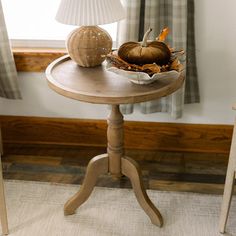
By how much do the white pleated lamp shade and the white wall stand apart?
2.12ft

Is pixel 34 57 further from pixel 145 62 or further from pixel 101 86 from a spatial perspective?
pixel 145 62

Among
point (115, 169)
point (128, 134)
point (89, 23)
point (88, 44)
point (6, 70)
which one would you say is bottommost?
point (128, 134)

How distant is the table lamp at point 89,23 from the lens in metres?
1.50

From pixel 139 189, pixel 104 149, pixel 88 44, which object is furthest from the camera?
pixel 104 149

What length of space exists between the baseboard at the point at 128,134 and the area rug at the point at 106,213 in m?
0.39

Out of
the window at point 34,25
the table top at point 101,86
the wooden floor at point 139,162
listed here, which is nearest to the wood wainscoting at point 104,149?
the wooden floor at point 139,162

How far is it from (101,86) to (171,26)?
65 cm

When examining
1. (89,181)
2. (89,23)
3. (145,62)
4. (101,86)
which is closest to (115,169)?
(89,181)

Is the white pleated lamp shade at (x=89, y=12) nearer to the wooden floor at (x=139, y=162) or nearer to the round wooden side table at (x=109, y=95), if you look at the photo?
the round wooden side table at (x=109, y=95)

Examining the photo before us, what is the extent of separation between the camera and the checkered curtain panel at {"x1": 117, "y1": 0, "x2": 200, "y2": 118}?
73.7 inches

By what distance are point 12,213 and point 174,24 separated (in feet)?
3.92

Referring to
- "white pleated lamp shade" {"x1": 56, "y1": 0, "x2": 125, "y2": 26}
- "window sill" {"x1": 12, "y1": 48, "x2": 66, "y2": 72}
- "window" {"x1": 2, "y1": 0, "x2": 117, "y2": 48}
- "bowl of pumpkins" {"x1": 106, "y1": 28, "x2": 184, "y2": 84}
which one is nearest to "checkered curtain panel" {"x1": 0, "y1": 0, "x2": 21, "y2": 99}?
"window sill" {"x1": 12, "y1": 48, "x2": 66, "y2": 72}

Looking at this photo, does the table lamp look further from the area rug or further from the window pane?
the area rug

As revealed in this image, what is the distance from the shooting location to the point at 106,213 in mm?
1832
